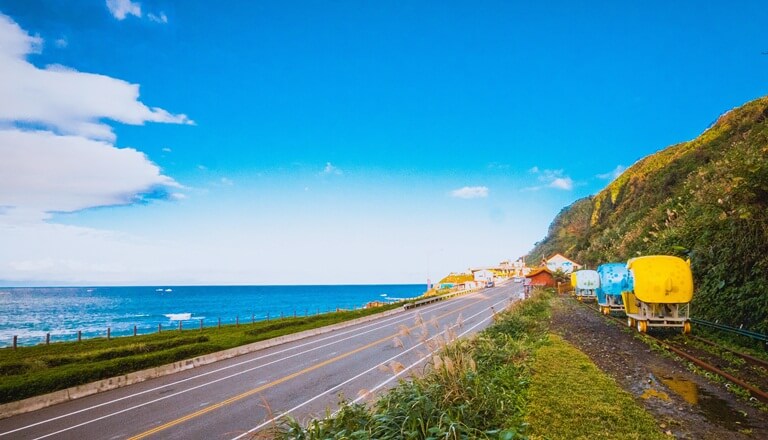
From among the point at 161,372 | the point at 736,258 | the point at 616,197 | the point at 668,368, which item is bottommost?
the point at 161,372

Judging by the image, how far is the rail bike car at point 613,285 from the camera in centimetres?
2023

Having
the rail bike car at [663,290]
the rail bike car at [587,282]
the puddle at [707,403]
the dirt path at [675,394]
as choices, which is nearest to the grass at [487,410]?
the dirt path at [675,394]

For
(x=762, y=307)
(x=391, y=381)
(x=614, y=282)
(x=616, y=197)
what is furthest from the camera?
(x=616, y=197)

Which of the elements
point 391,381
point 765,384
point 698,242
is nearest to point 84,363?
point 391,381

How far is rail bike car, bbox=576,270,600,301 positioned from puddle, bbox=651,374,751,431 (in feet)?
84.5

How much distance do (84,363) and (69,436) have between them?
9.61 metres

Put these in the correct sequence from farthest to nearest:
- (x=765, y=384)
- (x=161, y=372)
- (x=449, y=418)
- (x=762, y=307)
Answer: (x=161, y=372)
(x=762, y=307)
(x=765, y=384)
(x=449, y=418)

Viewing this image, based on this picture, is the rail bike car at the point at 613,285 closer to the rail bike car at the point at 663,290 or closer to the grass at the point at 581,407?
the rail bike car at the point at 663,290

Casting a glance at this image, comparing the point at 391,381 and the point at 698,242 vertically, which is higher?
the point at 698,242

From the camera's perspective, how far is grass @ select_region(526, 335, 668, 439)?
257 inches

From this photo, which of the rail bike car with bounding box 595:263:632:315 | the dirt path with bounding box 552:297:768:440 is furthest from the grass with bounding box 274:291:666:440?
the rail bike car with bounding box 595:263:632:315

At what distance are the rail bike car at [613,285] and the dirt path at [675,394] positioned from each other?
4947mm

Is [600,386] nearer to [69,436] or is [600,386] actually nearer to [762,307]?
[762,307]

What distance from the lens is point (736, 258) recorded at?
619 inches
